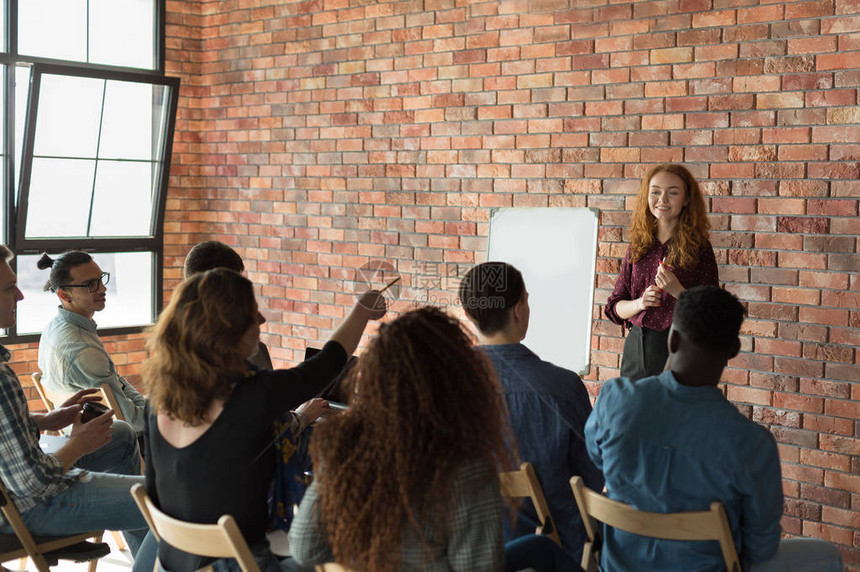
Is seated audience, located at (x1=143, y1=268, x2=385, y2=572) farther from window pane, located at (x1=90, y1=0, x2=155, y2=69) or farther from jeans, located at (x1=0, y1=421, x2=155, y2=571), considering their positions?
window pane, located at (x1=90, y1=0, x2=155, y2=69)

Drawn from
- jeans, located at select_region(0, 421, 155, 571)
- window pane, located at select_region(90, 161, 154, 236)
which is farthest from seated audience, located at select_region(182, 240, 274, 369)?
window pane, located at select_region(90, 161, 154, 236)

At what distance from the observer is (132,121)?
5688 millimetres

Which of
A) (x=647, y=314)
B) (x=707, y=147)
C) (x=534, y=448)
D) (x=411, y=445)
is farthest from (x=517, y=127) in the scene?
(x=411, y=445)

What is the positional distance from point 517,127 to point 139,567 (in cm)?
281

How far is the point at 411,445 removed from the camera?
1.55 metres

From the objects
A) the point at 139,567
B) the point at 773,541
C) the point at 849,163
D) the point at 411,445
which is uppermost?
the point at 849,163

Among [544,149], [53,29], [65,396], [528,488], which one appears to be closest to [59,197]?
[53,29]

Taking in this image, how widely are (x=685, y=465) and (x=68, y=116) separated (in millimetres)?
4667

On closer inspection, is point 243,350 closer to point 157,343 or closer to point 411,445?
point 157,343

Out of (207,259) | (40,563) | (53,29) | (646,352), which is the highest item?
(53,29)

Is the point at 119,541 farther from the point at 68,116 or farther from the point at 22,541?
the point at 68,116

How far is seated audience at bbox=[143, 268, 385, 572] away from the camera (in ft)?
6.49

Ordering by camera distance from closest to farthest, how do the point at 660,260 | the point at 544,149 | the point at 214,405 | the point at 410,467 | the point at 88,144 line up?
the point at 410,467 < the point at 214,405 < the point at 660,260 < the point at 544,149 < the point at 88,144

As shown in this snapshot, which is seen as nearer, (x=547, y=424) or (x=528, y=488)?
(x=528, y=488)
